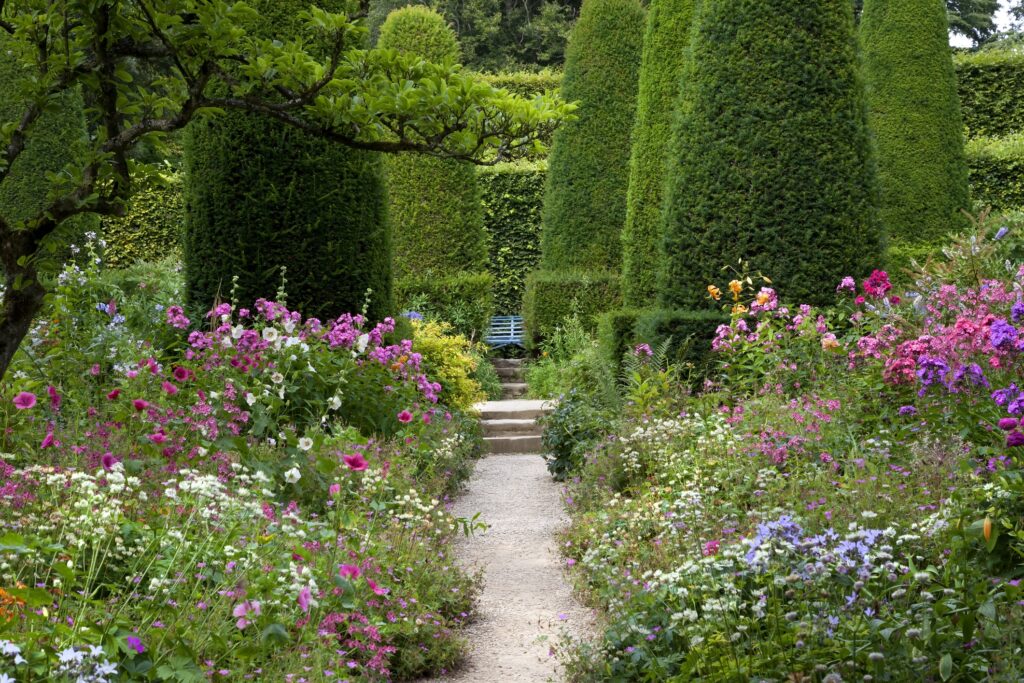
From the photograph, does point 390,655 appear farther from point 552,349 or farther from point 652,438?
point 552,349

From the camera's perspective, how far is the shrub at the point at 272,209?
303 inches

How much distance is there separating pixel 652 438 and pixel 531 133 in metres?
2.97

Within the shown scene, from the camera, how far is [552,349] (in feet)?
44.3

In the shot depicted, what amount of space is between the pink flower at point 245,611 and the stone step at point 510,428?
7.91 metres

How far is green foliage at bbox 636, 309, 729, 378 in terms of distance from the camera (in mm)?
8094

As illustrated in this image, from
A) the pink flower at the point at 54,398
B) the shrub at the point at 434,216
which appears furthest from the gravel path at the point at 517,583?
the shrub at the point at 434,216

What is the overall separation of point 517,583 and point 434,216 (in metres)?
9.52

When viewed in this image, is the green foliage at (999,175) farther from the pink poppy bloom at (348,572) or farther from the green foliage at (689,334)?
the pink poppy bloom at (348,572)

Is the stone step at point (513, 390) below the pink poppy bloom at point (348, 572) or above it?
below

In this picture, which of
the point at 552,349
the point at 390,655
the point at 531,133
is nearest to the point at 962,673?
the point at 390,655

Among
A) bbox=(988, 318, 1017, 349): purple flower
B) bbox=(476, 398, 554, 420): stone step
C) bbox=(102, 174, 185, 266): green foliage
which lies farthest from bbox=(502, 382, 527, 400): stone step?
bbox=(988, 318, 1017, 349): purple flower

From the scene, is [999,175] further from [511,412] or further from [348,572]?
[348,572]

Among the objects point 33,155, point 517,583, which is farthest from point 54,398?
point 33,155

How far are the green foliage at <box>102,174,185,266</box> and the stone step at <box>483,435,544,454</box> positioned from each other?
8.43 m
